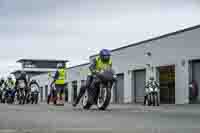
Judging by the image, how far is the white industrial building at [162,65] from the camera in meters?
33.0

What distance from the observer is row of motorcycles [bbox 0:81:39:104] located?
28.3 m

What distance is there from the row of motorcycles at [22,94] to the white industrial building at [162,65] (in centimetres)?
911

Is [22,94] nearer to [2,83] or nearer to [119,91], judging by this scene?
[2,83]

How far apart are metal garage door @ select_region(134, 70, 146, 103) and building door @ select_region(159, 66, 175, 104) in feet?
12.6

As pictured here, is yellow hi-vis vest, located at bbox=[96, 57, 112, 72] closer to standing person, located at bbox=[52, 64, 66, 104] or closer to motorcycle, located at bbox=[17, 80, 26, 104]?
standing person, located at bbox=[52, 64, 66, 104]

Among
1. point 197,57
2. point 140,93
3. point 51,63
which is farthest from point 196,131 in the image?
point 51,63

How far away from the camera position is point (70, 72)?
223 ft

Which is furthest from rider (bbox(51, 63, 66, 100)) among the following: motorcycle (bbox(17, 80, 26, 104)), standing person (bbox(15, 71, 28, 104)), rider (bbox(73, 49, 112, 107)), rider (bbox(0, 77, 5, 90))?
rider (bbox(0, 77, 5, 90))

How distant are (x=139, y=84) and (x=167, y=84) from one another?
591 centimetres

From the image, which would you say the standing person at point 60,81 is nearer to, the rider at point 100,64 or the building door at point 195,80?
the rider at point 100,64

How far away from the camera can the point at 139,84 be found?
42281 millimetres

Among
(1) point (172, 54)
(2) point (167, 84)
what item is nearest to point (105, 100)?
(1) point (172, 54)

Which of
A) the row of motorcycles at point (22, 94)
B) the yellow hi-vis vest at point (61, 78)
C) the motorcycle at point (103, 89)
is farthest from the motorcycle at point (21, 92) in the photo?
the motorcycle at point (103, 89)

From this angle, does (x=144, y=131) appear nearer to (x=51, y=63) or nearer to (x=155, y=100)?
(x=155, y=100)
